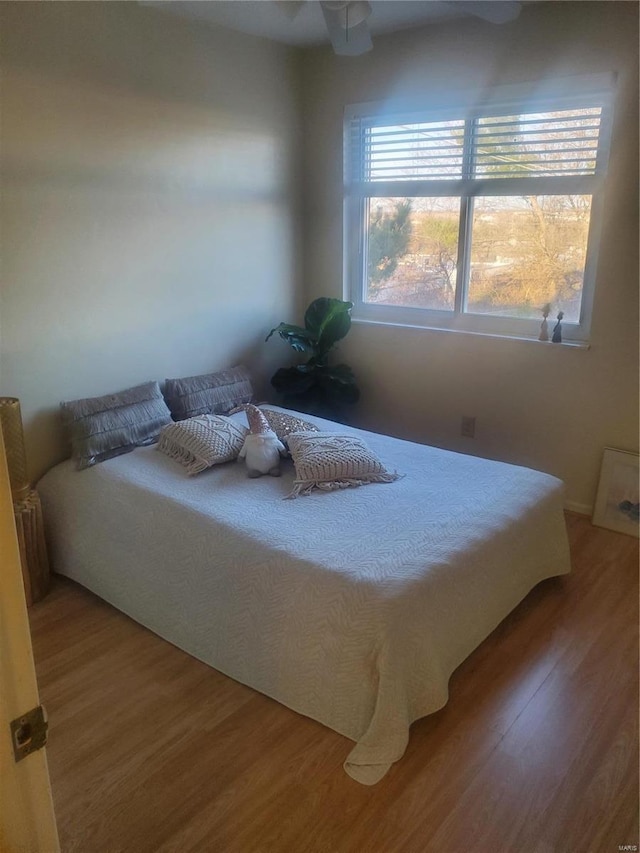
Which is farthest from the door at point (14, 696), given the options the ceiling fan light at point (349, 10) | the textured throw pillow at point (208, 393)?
the textured throw pillow at point (208, 393)

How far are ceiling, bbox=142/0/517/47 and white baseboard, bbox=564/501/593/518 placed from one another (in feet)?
7.96

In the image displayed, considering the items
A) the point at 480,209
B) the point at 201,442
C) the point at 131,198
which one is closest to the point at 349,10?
the point at 131,198

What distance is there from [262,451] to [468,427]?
143cm

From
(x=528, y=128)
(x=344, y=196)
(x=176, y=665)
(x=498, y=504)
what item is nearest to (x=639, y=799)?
(x=498, y=504)

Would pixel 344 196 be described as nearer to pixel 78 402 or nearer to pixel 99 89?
pixel 99 89

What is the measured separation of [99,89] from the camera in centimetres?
279

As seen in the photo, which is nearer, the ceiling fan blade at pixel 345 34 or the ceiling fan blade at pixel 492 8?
the ceiling fan blade at pixel 492 8

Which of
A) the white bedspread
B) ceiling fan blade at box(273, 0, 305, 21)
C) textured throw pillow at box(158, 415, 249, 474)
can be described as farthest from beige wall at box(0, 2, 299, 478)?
ceiling fan blade at box(273, 0, 305, 21)

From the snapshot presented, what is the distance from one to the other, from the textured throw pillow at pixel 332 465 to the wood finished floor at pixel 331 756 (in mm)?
776

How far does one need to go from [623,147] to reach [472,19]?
997 millimetres

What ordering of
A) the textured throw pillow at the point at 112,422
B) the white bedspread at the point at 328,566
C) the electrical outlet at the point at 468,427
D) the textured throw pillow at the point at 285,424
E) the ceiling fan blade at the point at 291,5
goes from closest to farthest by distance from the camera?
the white bedspread at the point at 328,566
the ceiling fan blade at the point at 291,5
the textured throw pillow at the point at 112,422
the textured throw pillow at the point at 285,424
the electrical outlet at the point at 468,427

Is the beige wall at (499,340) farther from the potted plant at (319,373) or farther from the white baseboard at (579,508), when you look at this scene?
the potted plant at (319,373)

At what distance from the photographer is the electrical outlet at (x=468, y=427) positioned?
361cm

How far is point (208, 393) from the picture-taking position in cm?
336
